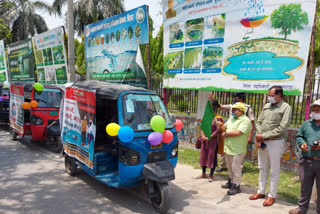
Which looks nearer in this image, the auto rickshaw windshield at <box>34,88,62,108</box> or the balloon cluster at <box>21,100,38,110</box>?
the balloon cluster at <box>21,100,38,110</box>

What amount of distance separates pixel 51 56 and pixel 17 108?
19.5 feet

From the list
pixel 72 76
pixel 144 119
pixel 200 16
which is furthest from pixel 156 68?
pixel 144 119

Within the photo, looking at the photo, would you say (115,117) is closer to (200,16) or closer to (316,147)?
(316,147)

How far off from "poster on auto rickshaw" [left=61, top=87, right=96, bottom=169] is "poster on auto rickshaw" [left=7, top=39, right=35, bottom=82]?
12.5m

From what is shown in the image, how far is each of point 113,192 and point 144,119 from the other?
1.67m

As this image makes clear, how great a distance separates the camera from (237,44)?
614 cm

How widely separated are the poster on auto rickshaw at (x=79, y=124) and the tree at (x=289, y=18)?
424cm

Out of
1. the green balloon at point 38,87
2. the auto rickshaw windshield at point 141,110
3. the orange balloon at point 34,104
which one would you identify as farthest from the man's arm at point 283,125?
the green balloon at point 38,87

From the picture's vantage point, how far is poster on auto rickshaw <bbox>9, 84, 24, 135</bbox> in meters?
8.10

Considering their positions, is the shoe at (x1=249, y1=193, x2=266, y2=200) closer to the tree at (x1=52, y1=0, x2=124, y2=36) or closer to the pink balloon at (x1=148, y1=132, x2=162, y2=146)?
the pink balloon at (x1=148, y1=132, x2=162, y2=146)

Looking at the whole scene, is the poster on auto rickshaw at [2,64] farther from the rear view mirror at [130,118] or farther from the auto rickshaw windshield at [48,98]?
the rear view mirror at [130,118]

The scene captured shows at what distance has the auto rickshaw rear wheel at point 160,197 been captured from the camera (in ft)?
12.9

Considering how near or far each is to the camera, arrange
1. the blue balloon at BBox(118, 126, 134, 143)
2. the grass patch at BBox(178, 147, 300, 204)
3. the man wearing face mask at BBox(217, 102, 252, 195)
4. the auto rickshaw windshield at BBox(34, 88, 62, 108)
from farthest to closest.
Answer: the auto rickshaw windshield at BBox(34, 88, 62, 108), the grass patch at BBox(178, 147, 300, 204), the man wearing face mask at BBox(217, 102, 252, 195), the blue balloon at BBox(118, 126, 134, 143)

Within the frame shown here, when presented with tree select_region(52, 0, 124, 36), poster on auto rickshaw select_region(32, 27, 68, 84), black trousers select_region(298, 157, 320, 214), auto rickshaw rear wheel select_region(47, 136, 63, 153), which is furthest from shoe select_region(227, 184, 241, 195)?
tree select_region(52, 0, 124, 36)
